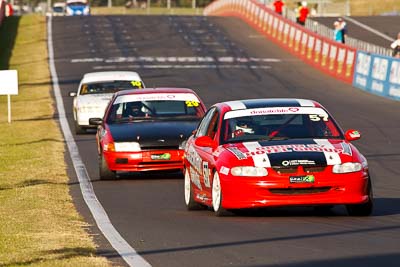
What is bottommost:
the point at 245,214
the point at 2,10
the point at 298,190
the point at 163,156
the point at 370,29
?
the point at 2,10

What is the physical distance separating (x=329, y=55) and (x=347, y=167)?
112 ft

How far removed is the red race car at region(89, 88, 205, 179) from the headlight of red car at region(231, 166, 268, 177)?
547 cm

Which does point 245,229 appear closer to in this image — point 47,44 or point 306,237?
point 306,237

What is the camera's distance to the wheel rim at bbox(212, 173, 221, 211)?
515 inches

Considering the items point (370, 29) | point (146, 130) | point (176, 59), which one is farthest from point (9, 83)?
Answer: point (370, 29)

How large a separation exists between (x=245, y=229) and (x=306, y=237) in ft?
3.23

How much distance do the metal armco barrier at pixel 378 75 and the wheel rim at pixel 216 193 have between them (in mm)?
22619

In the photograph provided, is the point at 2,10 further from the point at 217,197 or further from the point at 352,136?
the point at 217,197

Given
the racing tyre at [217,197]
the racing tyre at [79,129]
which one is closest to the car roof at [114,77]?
the racing tyre at [79,129]

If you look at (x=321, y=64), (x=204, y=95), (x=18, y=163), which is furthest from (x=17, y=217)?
(x=321, y=64)

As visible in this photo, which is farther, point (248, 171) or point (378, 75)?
point (378, 75)

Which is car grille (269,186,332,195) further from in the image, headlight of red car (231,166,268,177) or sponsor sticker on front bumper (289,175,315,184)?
headlight of red car (231,166,268,177)

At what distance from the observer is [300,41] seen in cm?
5356

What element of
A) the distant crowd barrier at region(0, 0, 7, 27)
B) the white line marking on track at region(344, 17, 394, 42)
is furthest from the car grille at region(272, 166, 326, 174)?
the distant crowd barrier at region(0, 0, 7, 27)
